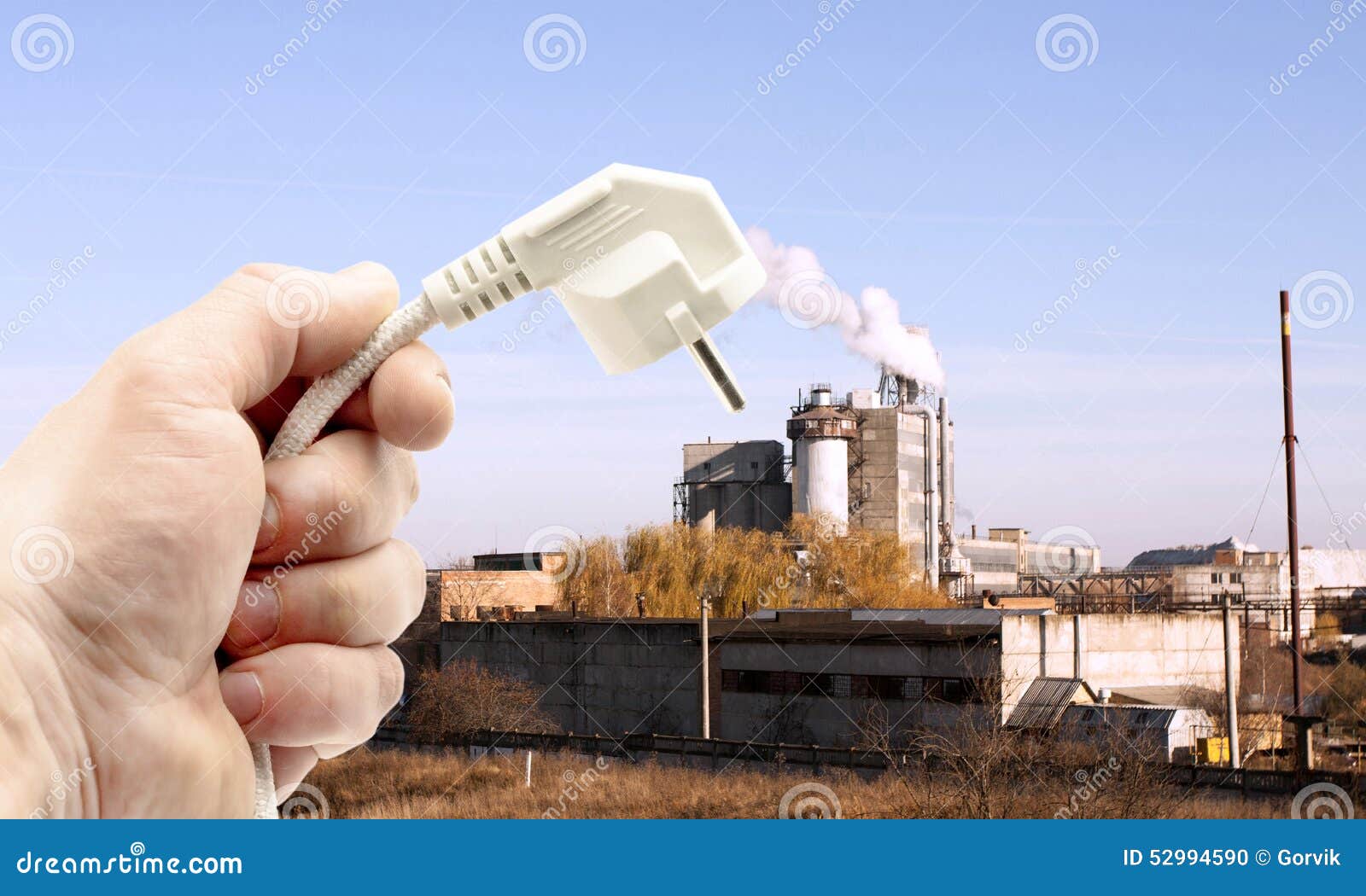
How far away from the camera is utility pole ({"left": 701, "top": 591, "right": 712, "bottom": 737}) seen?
20016 millimetres

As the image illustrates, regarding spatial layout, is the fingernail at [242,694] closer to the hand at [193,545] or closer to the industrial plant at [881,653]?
the hand at [193,545]

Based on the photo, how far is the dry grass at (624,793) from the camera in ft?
43.9

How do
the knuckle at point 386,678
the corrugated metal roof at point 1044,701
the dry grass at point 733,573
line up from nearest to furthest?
the knuckle at point 386,678 → the corrugated metal roof at point 1044,701 → the dry grass at point 733,573

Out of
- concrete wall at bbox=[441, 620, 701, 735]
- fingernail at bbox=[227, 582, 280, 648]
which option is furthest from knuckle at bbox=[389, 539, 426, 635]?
concrete wall at bbox=[441, 620, 701, 735]

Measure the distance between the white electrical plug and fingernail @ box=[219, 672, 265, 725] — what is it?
0.61 metres

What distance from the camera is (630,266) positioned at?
1517 mm

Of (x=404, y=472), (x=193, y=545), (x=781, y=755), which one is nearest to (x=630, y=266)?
(x=404, y=472)

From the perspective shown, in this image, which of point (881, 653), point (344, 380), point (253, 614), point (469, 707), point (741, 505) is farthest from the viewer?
point (741, 505)

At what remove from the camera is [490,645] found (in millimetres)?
27312

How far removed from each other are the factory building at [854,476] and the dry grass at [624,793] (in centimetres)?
2006

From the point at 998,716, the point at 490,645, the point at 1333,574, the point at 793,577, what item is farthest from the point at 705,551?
the point at 1333,574

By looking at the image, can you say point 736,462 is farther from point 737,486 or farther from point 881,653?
point 881,653

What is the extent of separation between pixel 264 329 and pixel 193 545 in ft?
0.96

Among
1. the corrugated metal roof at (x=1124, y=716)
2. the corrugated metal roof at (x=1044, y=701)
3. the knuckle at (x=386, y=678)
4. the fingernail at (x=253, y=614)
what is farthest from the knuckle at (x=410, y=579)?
the corrugated metal roof at (x=1124, y=716)
